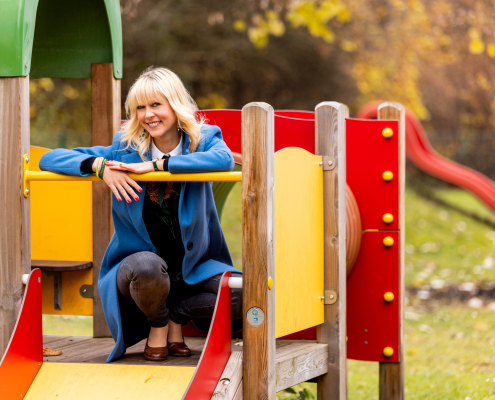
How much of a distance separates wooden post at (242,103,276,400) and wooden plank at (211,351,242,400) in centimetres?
4

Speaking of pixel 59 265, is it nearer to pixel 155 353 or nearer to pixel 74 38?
pixel 155 353

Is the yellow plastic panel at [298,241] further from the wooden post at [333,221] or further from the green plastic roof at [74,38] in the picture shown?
the green plastic roof at [74,38]

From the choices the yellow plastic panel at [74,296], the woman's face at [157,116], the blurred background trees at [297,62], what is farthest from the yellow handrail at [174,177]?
the blurred background trees at [297,62]

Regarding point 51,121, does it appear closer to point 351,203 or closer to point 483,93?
point 351,203

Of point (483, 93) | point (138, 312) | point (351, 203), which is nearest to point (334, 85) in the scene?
point (483, 93)

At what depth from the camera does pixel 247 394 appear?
9.10ft

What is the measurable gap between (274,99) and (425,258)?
699 centimetres

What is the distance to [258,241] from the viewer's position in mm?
2654

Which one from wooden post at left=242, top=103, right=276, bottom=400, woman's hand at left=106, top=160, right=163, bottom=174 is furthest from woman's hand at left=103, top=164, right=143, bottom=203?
wooden post at left=242, top=103, right=276, bottom=400

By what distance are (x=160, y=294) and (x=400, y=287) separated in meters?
1.67

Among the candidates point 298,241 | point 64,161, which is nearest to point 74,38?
point 64,161

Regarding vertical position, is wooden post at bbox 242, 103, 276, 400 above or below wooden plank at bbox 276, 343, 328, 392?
above

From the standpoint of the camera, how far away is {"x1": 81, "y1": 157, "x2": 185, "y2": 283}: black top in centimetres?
317

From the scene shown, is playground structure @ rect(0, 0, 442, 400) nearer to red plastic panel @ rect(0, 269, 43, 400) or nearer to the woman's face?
red plastic panel @ rect(0, 269, 43, 400)
